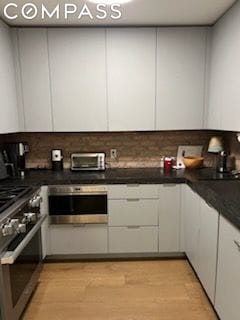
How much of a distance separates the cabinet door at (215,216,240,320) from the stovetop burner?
4.59 feet

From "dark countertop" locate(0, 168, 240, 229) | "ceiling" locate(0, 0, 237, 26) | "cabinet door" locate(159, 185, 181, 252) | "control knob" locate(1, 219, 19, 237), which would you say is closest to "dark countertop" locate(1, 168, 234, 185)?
"dark countertop" locate(0, 168, 240, 229)

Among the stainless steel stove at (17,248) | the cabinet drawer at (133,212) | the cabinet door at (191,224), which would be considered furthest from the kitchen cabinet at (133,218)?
the stainless steel stove at (17,248)

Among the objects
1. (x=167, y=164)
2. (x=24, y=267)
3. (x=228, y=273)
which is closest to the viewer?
(x=228, y=273)

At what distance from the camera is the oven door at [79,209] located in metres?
2.52

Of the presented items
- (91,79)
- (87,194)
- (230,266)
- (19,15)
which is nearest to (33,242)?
(87,194)

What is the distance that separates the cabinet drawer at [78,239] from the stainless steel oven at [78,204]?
0.08 m

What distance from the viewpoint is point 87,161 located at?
9.64ft

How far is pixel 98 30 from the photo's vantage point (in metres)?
2.58

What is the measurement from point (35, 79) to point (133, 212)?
167 centimetres

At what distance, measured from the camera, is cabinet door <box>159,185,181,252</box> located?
2.52 metres

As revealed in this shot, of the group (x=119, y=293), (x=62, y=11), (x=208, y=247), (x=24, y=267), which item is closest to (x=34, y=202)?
(x=24, y=267)

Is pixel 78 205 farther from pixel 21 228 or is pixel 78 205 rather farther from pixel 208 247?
pixel 208 247

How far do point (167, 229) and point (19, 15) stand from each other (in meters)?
2.43

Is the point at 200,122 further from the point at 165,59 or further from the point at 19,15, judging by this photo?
the point at 19,15
